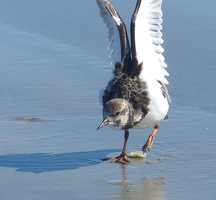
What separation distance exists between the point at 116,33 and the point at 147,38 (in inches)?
11.9

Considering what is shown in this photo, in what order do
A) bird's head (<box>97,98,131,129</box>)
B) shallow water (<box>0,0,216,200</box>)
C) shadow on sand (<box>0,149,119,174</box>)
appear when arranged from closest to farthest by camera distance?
shallow water (<box>0,0,216,200</box>), shadow on sand (<box>0,149,119,174</box>), bird's head (<box>97,98,131,129</box>)

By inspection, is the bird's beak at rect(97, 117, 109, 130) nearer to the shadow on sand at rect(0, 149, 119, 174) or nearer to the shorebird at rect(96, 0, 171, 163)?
the shorebird at rect(96, 0, 171, 163)

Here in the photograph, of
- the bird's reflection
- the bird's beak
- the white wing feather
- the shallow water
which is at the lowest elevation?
the shallow water

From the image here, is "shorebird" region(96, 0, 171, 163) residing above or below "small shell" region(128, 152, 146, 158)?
above

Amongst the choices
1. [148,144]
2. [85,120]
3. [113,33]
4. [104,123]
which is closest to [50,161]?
[104,123]

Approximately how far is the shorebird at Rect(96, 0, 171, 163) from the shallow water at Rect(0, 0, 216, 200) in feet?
0.94

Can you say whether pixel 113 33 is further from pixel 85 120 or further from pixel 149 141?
pixel 149 141

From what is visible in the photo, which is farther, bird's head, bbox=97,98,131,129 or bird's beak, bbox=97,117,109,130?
bird's head, bbox=97,98,131,129

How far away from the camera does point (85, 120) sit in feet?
26.6

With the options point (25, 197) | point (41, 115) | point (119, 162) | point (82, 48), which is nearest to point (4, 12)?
point (82, 48)

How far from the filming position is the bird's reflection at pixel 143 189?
6.02 metres

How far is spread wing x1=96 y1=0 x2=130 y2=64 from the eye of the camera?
7.71m

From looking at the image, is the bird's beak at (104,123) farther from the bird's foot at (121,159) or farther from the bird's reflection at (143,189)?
the bird's reflection at (143,189)

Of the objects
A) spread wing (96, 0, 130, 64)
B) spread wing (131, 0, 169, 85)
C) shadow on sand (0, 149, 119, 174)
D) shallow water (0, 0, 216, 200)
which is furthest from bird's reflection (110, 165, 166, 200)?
spread wing (96, 0, 130, 64)
